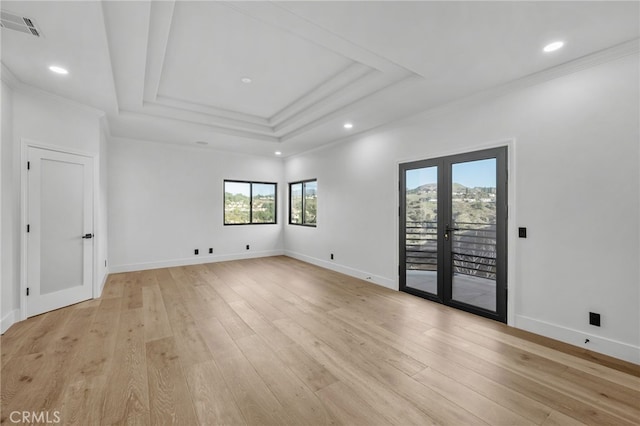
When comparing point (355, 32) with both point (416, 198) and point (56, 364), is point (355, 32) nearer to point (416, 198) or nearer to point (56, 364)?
point (416, 198)

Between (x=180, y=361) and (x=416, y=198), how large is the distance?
3.62 m

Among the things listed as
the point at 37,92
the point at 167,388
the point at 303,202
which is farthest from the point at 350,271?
the point at 37,92

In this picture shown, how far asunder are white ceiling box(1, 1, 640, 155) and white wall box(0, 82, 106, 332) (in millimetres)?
235

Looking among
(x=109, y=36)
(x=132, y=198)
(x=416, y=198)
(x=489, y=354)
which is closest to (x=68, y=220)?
(x=132, y=198)

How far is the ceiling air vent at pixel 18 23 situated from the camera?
6.70 feet

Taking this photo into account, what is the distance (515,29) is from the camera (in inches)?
87.0

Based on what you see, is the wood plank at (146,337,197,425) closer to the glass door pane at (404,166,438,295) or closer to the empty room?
the empty room

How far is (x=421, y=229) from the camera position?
13.6 feet

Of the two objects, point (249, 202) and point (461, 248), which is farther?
point (249, 202)

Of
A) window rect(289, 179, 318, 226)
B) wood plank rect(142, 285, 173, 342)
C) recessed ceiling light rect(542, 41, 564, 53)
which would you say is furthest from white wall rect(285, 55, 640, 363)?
wood plank rect(142, 285, 173, 342)

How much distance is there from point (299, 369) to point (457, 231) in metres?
2.66

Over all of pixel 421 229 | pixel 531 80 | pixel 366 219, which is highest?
pixel 531 80

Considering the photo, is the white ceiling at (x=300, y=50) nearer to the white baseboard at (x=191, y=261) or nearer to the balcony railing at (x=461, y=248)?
the balcony railing at (x=461, y=248)

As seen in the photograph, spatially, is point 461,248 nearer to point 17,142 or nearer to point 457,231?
point 457,231
